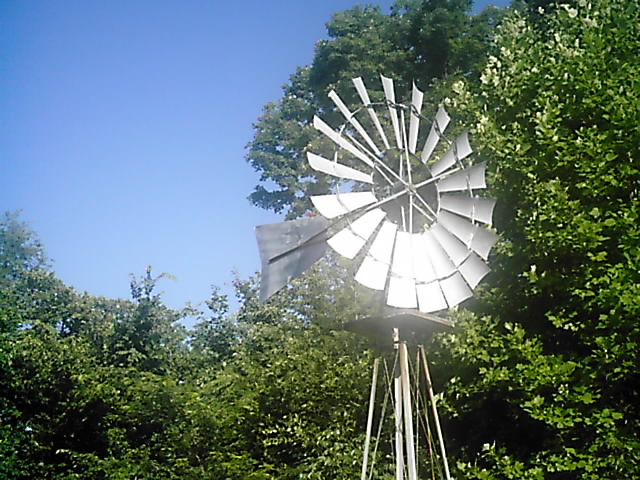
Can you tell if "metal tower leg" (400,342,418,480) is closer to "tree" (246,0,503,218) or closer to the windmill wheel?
the windmill wheel

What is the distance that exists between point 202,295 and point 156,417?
2.81 metres

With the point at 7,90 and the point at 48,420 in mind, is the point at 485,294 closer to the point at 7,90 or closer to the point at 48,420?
the point at 48,420

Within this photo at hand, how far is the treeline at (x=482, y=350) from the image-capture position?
3477mm

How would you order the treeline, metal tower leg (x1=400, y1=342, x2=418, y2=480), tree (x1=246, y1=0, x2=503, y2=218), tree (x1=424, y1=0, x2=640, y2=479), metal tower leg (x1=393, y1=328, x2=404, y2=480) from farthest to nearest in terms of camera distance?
tree (x1=246, y1=0, x2=503, y2=218) → the treeline → tree (x1=424, y1=0, x2=640, y2=479) → metal tower leg (x1=393, y1=328, x2=404, y2=480) → metal tower leg (x1=400, y1=342, x2=418, y2=480)

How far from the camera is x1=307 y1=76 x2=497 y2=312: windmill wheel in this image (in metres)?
2.48

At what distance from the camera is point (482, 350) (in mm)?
3826

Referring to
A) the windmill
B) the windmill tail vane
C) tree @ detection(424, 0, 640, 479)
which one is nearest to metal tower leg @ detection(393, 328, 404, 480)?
the windmill

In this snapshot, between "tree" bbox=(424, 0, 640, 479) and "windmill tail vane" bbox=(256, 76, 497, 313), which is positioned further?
"tree" bbox=(424, 0, 640, 479)

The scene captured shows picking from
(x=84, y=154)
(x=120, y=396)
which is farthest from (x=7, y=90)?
(x=120, y=396)

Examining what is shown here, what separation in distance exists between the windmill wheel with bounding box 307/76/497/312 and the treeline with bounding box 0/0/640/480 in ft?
3.94

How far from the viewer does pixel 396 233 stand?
260 centimetres

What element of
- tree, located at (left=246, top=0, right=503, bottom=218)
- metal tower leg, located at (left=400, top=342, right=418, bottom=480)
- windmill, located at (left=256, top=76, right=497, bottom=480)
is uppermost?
tree, located at (left=246, top=0, right=503, bottom=218)

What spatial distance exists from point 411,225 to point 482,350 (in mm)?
1502

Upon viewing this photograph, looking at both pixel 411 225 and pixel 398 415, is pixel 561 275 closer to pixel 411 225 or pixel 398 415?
pixel 411 225
